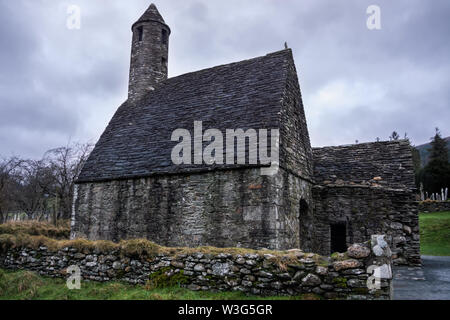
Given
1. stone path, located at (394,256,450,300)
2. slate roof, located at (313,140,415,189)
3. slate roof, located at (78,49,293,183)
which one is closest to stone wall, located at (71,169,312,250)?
slate roof, located at (78,49,293,183)

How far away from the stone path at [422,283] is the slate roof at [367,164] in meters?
2.87

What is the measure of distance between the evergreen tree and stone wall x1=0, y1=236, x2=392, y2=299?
34925 millimetres

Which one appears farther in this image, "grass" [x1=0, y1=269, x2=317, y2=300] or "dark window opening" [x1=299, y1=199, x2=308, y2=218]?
"dark window opening" [x1=299, y1=199, x2=308, y2=218]

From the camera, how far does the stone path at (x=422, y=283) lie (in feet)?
20.6

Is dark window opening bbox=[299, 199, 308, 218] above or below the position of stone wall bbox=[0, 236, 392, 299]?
above

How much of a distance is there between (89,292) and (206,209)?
4.04m

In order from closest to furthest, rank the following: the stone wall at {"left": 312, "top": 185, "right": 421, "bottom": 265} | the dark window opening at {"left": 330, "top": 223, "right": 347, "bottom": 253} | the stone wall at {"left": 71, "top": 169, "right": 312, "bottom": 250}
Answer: the stone wall at {"left": 71, "top": 169, "right": 312, "bottom": 250}
the stone wall at {"left": 312, "top": 185, "right": 421, "bottom": 265}
the dark window opening at {"left": 330, "top": 223, "right": 347, "bottom": 253}

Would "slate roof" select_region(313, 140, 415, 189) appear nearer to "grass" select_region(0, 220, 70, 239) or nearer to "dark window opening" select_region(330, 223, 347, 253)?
"dark window opening" select_region(330, 223, 347, 253)

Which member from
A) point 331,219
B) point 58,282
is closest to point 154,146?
point 58,282

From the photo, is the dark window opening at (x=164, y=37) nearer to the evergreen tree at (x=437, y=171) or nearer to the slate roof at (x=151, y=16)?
the slate roof at (x=151, y=16)

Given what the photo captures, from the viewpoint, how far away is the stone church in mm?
9672

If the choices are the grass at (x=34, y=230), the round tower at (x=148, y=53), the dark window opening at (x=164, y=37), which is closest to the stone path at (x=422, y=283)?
the grass at (x=34, y=230)

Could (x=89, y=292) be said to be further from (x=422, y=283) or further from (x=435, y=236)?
(x=435, y=236)

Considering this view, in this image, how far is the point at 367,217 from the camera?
11312 millimetres
